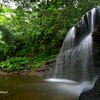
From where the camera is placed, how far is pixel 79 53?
393 inches

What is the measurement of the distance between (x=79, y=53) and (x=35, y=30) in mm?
7807

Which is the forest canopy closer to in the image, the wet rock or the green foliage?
the green foliage

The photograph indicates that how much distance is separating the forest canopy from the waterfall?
5.63ft

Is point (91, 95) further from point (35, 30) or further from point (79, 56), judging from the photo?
point (35, 30)

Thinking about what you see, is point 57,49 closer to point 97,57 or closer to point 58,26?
point 58,26

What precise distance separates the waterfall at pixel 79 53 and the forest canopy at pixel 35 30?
Answer: 1.72 m

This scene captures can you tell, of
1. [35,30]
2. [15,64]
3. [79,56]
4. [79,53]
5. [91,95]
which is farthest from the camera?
[35,30]

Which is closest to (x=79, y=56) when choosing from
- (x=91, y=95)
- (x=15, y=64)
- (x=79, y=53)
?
(x=79, y=53)

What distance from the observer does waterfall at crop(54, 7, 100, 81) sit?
9.19 m

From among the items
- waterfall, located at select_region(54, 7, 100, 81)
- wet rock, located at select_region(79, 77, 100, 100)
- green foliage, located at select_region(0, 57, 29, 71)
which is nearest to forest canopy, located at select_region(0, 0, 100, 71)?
green foliage, located at select_region(0, 57, 29, 71)

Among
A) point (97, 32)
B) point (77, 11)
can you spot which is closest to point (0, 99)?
point (97, 32)

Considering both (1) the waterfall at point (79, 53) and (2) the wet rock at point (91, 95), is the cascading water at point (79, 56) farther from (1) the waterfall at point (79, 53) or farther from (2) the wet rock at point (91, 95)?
(2) the wet rock at point (91, 95)

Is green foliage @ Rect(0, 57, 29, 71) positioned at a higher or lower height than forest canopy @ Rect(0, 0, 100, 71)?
lower

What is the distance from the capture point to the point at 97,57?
27.4 ft
